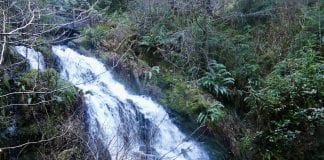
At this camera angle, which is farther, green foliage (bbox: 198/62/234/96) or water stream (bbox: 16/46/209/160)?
green foliage (bbox: 198/62/234/96)

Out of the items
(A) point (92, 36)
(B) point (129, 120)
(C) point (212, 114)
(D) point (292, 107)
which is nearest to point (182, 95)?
(C) point (212, 114)

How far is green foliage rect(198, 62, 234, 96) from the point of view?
10.0 meters

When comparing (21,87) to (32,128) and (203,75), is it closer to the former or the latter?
(32,128)

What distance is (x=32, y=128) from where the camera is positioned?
6746 millimetres

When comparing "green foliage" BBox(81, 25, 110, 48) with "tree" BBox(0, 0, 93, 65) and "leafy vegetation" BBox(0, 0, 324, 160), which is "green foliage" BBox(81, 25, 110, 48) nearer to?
"leafy vegetation" BBox(0, 0, 324, 160)

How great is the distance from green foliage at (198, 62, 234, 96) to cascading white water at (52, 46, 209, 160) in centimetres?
155

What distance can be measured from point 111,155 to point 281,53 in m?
6.22

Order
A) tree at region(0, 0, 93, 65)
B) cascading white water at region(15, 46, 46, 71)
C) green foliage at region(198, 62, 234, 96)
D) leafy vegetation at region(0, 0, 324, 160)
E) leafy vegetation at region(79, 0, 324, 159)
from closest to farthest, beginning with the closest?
tree at region(0, 0, 93, 65) < leafy vegetation at region(0, 0, 324, 160) < leafy vegetation at region(79, 0, 324, 159) < cascading white water at region(15, 46, 46, 71) < green foliage at region(198, 62, 234, 96)

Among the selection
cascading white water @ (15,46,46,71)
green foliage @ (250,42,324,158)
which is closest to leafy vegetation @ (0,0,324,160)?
green foliage @ (250,42,324,158)

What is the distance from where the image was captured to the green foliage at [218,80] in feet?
32.8

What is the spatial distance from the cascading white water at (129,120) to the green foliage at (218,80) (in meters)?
1.55

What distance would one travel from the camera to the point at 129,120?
27.4ft

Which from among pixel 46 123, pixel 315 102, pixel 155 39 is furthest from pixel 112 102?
pixel 315 102

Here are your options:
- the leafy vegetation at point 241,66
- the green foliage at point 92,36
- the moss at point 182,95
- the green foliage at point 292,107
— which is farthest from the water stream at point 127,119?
the green foliage at point 92,36
